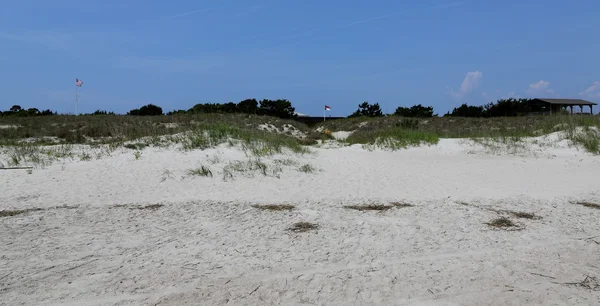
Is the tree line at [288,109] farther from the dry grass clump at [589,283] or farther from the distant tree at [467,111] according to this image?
the dry grass clump at [589,283]

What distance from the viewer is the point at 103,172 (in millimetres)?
10000

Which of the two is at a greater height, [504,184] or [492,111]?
[492,111]

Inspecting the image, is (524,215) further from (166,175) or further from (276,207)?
(166,175)

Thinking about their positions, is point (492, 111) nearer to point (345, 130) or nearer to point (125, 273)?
point (345, 130)

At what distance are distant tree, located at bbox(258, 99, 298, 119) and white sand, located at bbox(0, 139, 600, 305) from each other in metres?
34.4

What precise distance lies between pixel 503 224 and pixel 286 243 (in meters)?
3.02

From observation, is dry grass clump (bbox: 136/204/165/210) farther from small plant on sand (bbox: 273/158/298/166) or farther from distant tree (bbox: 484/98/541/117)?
distant tree (bbox: 484/98/541/117)

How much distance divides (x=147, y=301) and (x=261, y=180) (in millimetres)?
6243

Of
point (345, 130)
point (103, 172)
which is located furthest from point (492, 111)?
point (103, 172)

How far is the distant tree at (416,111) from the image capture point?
47.2 metres

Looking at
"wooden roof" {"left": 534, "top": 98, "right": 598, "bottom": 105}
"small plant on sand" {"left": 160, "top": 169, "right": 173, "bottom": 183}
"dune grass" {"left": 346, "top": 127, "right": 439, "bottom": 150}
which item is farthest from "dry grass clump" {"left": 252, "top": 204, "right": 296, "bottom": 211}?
"wooden roof" {"left": 534, "top": 98, "right": 598, "bottom": 105}

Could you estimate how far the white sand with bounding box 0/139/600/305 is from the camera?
3.55m

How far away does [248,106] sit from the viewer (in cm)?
4453

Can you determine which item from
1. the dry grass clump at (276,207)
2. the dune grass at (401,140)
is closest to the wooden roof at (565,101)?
the dune grass at (401,140)
